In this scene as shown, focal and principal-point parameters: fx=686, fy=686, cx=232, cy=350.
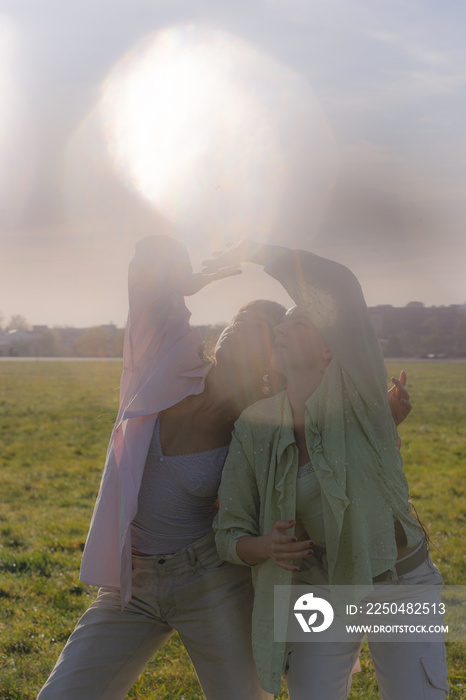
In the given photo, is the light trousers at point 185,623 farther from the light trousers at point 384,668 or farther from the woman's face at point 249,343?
the woman's face at point 249,343

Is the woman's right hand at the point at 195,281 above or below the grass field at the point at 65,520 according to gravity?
above

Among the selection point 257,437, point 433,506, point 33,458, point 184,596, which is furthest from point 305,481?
point 33,458

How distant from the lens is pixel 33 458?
38.5 feet

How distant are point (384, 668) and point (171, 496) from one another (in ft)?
3.71

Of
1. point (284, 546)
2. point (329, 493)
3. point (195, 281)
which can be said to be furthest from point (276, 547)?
point (195, 281)

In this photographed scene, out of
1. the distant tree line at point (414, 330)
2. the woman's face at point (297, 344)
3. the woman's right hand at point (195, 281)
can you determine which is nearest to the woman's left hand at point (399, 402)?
the distant tree line at point (414, 330)

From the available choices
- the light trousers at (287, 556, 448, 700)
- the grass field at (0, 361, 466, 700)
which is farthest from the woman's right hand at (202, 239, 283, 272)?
the light trousers at (287, 556, 448, 700)

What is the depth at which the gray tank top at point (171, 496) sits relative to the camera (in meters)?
3.00

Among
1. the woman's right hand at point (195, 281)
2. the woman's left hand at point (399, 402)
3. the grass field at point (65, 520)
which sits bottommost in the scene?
the grass field at point (65, 520)

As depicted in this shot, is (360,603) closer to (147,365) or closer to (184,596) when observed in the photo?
(184,596)

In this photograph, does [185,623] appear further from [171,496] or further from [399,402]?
[399,402]

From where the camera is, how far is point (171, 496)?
300 centimetres

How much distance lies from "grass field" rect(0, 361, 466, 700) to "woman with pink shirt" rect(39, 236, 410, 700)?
66 centimetres

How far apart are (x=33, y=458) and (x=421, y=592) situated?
389 inches
